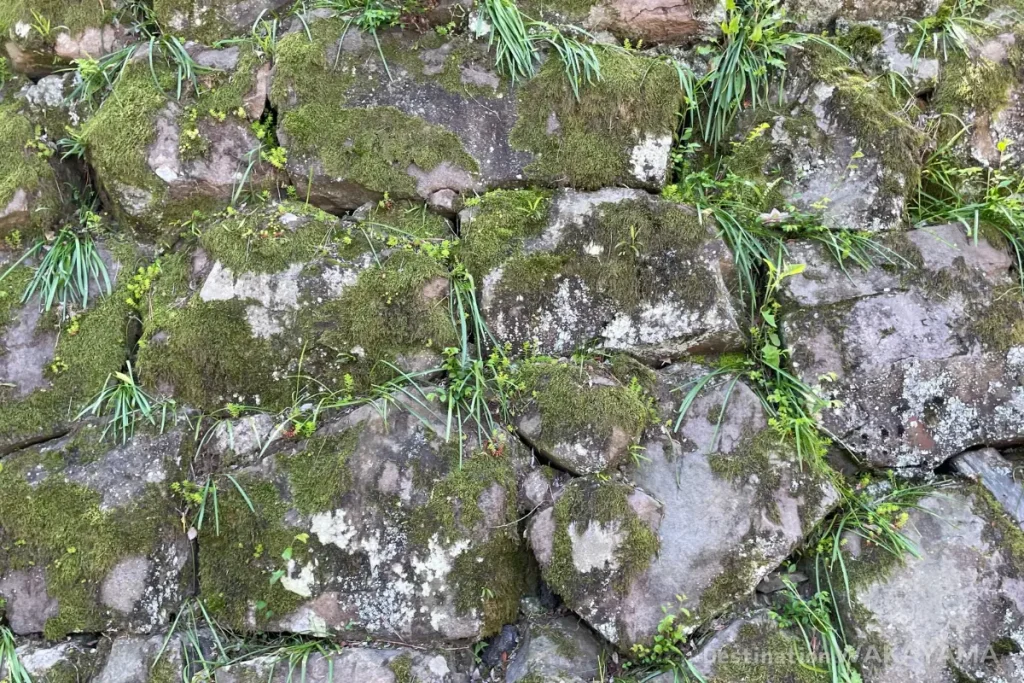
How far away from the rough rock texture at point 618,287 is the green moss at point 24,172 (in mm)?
1658

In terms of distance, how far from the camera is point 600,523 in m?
2.00

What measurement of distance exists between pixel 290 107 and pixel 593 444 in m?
1.72

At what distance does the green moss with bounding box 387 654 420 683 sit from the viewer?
1.95m

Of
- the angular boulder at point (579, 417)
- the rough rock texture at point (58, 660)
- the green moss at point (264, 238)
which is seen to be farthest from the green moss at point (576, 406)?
the rough rock texture at point (58, 660)

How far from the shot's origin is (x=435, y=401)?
2.19 meters

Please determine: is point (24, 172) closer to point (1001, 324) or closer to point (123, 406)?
point (123, 406)

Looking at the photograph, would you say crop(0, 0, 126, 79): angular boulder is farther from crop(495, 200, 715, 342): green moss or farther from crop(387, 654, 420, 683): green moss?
crop(387, 654, 420, 683): green moss

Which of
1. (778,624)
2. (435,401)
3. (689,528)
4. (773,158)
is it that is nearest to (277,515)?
(435,401)

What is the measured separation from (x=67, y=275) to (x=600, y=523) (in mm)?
2129

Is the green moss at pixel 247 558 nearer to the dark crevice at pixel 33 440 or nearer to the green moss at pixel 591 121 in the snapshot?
the dark crevice at pixel 33 440

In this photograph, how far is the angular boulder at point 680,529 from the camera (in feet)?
6.45

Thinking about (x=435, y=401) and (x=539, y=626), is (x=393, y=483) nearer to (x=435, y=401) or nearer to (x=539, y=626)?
(x=435, y=401)

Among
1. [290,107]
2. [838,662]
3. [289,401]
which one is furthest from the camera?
[290,107]

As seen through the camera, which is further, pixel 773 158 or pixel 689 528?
pixel 773 158
